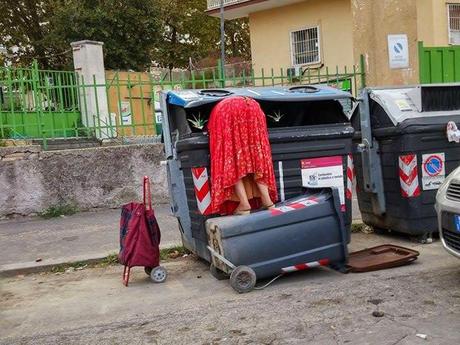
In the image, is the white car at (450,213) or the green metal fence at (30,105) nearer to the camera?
the white car at (450,213)

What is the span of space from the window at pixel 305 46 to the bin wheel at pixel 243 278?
1591 centimetres

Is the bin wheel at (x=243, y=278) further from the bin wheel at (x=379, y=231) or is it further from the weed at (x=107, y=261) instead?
the bin wheel at (x=379, y=231)

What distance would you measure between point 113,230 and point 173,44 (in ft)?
69.7

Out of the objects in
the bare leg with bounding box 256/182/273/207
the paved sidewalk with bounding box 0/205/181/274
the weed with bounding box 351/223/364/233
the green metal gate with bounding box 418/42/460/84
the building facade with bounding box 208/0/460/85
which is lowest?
the weed with bounding box 351/223/364/233

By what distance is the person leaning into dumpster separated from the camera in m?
4.90

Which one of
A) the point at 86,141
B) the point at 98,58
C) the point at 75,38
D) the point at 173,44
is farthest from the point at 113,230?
the point at 173,44

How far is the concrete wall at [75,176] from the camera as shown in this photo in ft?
27.4

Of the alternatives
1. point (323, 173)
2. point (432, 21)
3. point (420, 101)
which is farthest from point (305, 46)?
point (323, 173)

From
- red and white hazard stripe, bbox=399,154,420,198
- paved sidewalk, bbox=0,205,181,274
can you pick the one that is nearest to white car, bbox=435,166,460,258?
red and white hazard stripe, bbox=399,154,420,198

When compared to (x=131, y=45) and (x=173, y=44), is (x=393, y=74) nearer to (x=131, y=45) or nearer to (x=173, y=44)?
(x=131, y=45)

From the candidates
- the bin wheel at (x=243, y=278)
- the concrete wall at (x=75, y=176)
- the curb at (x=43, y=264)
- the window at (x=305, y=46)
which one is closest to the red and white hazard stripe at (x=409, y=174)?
the bin wheel at (x=243, y=278)

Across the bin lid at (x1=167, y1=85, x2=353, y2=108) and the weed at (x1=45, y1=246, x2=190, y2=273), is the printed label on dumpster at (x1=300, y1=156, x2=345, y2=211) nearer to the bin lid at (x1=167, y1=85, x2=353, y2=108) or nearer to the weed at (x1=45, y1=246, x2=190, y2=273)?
the bin lid at (x1=167, y1=85, x2=353, y2=108)

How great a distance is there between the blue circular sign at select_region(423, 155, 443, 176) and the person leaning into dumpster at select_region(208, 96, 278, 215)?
6.23 ft

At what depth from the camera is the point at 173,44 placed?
2748 centimetres
